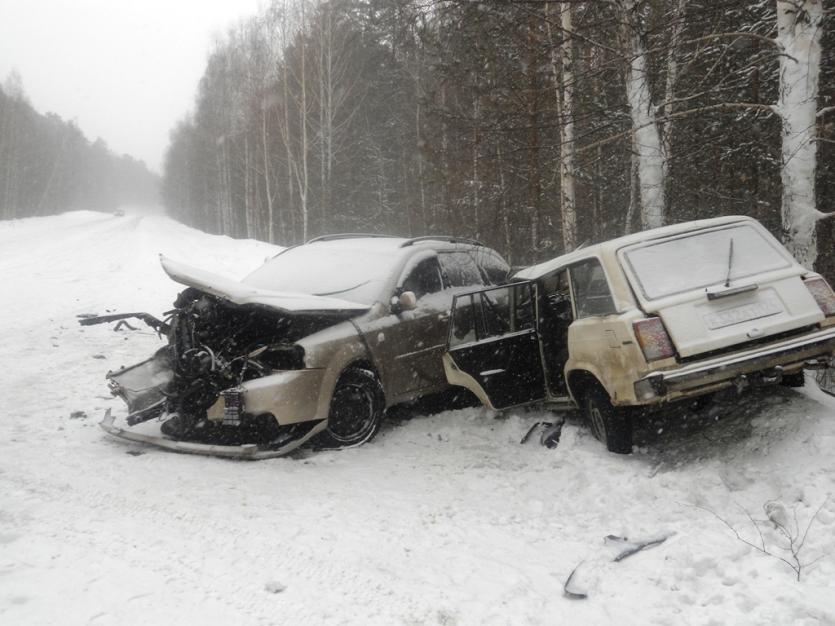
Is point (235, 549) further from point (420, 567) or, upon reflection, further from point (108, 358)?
point (108, 358)

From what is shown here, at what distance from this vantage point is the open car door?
5609 millimetres

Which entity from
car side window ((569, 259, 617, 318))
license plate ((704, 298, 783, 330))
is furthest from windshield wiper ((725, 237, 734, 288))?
car side window ((569, 259, 617, 318))

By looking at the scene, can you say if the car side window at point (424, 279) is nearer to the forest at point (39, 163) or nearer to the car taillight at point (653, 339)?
the car taillight at point (653, 339)

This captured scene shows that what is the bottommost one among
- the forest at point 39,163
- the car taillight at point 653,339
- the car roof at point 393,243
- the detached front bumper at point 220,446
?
the detached front bumper at point 220,446

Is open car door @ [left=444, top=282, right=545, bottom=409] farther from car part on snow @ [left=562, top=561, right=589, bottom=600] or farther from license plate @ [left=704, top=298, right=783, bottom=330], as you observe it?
car part on snow @ [left=562, top=561, right=589, bottom=600]

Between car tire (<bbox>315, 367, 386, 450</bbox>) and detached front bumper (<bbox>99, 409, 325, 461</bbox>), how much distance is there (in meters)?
0.26

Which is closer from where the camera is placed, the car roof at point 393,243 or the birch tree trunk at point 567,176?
the car roof at point 393,243

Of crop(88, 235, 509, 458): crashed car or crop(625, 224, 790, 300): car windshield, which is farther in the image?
crop(88, 235, 509, 458): crashed car

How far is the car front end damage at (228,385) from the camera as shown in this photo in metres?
4.94

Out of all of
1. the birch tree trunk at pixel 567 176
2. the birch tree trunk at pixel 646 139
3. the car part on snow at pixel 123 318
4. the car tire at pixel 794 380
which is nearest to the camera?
the car tire at pixel 794 380

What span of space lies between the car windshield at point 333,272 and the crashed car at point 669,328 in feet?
3.87

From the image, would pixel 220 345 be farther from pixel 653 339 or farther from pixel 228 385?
pixel 653 339

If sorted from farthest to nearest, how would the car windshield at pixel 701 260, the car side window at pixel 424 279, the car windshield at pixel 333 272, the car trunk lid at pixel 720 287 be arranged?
the car side window at pixel 424 279 → the car windshield at pixel 333 272 → the car windshield at pixel 701 260 → the car trunk lid at pixel 720 287

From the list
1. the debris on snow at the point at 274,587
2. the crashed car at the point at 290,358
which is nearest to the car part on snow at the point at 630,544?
the debris on snow at the point at 274,587
